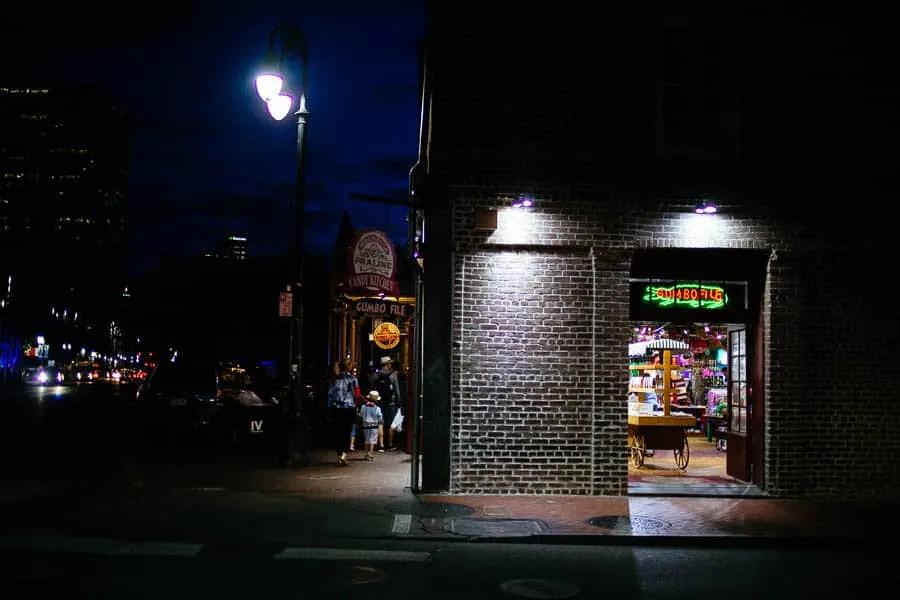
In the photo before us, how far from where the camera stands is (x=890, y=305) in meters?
13.0

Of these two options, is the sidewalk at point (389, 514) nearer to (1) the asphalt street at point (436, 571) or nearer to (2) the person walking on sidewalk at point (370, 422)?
(1) the asphalt street at point (436, 571)

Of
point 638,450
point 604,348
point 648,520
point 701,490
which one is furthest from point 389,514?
point 638,450

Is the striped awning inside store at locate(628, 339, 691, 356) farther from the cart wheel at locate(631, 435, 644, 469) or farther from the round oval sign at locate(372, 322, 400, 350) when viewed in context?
the round oval sign at locate(372, 322, 400, 350)

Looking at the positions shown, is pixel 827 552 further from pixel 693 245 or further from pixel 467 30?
pixel 467 30

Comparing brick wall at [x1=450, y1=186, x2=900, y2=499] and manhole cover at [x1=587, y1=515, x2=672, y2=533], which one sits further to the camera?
brick wall at [x1=450, y1=186, x2=900, y2=499]

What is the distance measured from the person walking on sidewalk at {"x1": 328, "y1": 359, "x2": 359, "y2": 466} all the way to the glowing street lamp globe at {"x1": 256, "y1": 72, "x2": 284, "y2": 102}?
5106 mm

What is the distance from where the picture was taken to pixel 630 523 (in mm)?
10664

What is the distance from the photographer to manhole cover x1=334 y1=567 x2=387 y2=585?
25.8 ft

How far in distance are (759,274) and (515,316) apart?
146 inches

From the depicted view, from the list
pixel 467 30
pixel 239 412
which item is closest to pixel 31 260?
pixel 239 412

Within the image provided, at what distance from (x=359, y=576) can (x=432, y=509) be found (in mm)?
3462

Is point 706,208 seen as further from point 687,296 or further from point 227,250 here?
point 227,250

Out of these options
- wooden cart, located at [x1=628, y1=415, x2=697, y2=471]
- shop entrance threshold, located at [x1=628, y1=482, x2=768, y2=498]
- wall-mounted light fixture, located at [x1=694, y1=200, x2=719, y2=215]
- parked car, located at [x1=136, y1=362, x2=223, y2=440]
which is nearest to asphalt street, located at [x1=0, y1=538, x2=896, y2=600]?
shop entrance threshold, located at [x1=628, y1=482, x2=768, y2=498]

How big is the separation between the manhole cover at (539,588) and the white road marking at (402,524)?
230 centimetres
